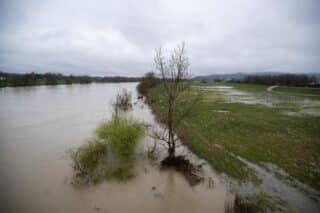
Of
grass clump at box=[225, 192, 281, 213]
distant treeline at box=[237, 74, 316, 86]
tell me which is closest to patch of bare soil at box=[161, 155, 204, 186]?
grass clump at box=[225, 192, 281, 213]

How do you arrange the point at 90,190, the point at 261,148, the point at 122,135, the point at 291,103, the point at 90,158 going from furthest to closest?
the point at 291,103 < the point at 261,148 < the point at 122,135 < the point at 90,158 < the point at 90,190

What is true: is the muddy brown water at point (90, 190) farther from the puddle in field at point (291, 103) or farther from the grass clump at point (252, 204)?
the puddle in field at point (291, 103)

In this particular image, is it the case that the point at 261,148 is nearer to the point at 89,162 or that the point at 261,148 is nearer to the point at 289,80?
the point at 89,162

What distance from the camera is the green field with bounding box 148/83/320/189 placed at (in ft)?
22.2

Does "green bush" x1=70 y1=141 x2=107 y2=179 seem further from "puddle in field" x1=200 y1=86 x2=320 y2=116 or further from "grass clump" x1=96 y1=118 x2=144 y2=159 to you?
"puddle in field" x1=200 y1=86 x2=320 y2=116

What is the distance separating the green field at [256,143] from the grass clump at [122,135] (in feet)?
7.48

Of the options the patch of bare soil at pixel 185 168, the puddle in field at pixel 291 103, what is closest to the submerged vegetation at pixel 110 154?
the patch of bare soil at pixel 185 168

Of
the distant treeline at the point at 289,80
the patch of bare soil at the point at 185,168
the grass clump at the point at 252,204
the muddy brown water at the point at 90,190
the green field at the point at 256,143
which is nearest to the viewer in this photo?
the grass clump at the point at 252,204

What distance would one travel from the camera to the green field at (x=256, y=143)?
677 cm

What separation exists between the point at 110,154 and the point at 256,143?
26.3ft

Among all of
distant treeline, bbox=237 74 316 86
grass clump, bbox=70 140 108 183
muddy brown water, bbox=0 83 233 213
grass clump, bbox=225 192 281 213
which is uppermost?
distant treeline, bbox=237 74 316 86

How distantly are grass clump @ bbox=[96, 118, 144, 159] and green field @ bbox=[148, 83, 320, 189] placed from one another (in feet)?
7.48

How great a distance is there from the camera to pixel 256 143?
916 cm

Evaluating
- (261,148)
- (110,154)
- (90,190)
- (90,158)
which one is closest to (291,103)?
(261,148)
